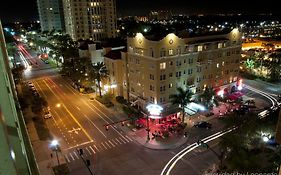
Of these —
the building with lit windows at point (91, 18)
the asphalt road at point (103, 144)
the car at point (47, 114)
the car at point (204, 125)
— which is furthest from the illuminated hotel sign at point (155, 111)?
the building with lit windows at point (91, 18)

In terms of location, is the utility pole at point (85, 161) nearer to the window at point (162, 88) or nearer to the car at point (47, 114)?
the car at point (47, 114)

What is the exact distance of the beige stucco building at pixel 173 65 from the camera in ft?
158

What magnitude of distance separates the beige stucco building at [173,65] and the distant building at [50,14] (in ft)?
471

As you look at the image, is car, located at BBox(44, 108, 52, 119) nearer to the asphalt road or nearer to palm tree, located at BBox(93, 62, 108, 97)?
the asphalt road

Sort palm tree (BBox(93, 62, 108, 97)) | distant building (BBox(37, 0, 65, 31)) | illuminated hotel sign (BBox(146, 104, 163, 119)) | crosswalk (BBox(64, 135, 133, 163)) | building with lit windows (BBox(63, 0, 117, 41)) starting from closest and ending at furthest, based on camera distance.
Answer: crosswalk (BBox(64, 135, 133, 163)) → illuminated hotel sign (BBox(146, 104, 163, 119)) → palm tree (BBox(93, 62, 108, 97)) → building with lit windows (BBox(63, 0, 117, 41)) → distant building (BBox(37, 0, 65, 31))

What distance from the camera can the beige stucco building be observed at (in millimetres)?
48281

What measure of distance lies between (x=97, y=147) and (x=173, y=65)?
21741 mm

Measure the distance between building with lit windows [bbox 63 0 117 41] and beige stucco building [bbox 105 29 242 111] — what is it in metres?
74.1

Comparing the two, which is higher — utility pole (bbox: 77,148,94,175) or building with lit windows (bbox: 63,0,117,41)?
building with lit windows (bbox: 63,0,117,41)

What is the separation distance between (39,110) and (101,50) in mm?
28077

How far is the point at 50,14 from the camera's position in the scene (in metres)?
187

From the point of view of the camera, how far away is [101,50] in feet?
245

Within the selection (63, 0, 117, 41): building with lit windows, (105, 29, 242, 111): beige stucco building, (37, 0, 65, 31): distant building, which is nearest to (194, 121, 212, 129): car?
(105, 29, 242, 111): beige stucco building

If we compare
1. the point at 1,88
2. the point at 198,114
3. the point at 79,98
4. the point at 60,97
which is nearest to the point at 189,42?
the point at 198,114
